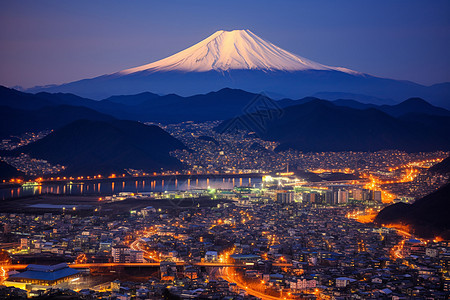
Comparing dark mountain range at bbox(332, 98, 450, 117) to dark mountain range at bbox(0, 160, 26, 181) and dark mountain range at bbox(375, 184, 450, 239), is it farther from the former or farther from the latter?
dark mountain range at bbox(375, 184, 450, 239)

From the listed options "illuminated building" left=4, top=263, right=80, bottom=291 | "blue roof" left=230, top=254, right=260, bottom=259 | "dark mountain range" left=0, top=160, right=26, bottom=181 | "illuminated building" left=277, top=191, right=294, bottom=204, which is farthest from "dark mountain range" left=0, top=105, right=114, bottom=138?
"illuminated building" left=4, top=263, right=80, bottom=291

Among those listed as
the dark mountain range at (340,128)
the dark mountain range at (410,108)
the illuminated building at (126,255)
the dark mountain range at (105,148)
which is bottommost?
the illuminated building at (126,255)

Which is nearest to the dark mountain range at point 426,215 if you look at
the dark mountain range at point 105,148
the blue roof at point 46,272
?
the blue roof at point 46,272

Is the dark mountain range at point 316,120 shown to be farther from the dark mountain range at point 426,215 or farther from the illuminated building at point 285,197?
the dark mountain range at point 426,215

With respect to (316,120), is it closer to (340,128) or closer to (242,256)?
(340,128)

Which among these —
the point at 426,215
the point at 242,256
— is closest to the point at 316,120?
the point at 426,215
